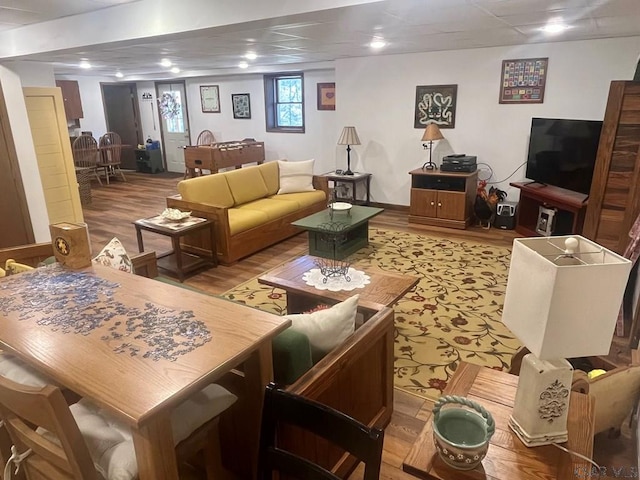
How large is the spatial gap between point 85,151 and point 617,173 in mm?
8582

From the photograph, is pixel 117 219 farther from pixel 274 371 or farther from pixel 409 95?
pixel 274 371

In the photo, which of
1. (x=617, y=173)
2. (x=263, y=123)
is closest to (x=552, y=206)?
(x=617, y=173)

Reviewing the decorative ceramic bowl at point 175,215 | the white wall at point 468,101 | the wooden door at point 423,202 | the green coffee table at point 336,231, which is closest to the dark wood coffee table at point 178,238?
the decorative ceramic bowl at point 175,215

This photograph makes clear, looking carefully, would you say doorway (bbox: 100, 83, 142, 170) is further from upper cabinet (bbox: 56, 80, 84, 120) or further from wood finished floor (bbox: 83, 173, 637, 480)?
upper cabinet (bbox: 56, 80, 84, 120)

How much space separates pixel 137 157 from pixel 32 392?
991cm

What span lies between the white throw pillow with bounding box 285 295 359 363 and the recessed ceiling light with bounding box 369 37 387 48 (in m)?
3.61

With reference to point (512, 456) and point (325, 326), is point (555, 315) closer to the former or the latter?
point (512, 456)

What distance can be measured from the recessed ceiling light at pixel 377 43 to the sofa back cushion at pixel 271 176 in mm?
1870

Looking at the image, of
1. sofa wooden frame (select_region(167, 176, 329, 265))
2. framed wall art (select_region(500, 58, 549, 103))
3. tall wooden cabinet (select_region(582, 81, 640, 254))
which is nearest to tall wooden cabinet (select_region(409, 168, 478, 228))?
framed wall art (select_region(500, 58, 549, 103))

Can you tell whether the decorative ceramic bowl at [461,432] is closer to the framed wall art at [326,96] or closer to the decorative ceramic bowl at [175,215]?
the decorative ceramic bowl at [175,215]

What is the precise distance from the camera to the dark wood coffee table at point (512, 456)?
3.90 feet

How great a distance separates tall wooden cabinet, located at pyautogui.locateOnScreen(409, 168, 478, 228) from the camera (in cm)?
542

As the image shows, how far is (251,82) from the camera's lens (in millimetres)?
8305

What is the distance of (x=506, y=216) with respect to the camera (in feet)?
17.9
